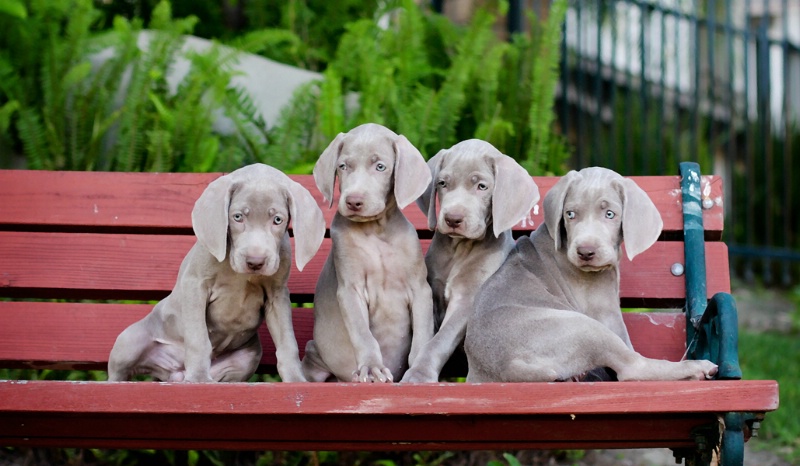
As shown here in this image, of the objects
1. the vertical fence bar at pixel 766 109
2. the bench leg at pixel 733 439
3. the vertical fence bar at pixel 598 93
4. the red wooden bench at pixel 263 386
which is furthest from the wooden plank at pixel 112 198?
the vertical fence bar at pixel 766 109

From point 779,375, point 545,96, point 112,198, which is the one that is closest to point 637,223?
point 545,96

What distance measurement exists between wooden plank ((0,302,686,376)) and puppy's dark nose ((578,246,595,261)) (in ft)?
2.67

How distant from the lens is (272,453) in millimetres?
5133

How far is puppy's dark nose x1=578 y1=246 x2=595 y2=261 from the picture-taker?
11.5ft

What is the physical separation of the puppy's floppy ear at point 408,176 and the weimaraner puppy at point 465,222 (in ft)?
0.37

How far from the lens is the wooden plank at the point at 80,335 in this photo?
13.7ft

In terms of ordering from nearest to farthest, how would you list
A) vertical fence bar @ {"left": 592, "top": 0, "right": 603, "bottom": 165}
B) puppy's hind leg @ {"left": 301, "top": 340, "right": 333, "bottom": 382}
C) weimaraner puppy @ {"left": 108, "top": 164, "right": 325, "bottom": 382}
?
1. weimaraner puppy @ {"left": 108, "top": 164, "right": 325, "bottom": 382}
2. puppy's hind leg @ {"left": 301, "top": 340, "right": 333, "bottom": 382}
3. vertical fence bar @ {"left": 592, "top": 0, "right": 603, "bottom": 165}

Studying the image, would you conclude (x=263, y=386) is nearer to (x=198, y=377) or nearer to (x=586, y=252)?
(x=198, y=377)

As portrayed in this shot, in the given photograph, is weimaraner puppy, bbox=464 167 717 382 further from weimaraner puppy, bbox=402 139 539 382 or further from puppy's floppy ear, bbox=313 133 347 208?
puppy's floppy ear, bbox=313 133 347 208

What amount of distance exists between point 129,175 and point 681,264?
7.98 ft

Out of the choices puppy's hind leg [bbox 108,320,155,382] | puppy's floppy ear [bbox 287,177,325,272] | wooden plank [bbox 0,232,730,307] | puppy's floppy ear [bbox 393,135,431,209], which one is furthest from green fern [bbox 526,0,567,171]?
puppy's hind leg [bbox 108,320,155,382]

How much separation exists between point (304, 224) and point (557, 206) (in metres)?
0.93

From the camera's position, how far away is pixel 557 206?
12.0 ft

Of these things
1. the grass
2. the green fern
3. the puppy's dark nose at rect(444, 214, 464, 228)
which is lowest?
the grass
